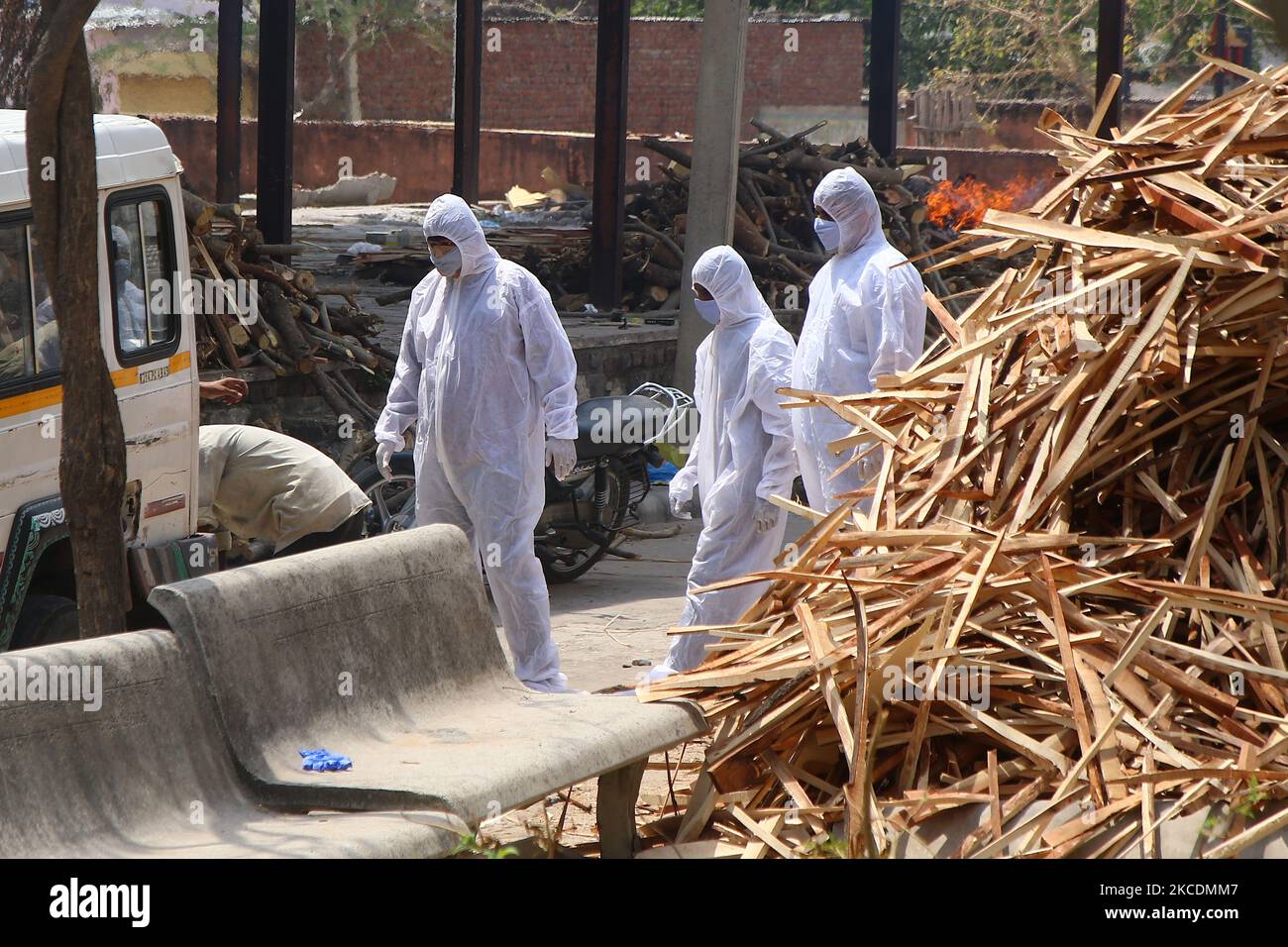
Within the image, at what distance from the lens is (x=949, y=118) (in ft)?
106

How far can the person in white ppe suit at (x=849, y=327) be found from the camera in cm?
636

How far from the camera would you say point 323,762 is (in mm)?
3816

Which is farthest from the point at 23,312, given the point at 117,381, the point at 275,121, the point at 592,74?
the point at 592,74

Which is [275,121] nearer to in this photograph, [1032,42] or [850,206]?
[850,206]

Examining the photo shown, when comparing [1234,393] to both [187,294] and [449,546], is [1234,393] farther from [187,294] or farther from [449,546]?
[187,294]

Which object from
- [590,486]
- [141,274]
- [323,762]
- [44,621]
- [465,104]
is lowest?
[590,486]

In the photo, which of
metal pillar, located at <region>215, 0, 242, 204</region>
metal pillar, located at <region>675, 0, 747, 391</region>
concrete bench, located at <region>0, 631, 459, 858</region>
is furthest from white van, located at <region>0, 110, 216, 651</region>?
metal pillar, located at <region>215, 0, 242, 204</region>

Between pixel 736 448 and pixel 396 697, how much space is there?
2416 mm

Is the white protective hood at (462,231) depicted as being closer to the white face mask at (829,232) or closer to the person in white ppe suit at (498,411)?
the person in white ppe suit at (498,411)

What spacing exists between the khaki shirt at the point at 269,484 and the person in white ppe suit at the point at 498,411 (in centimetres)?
57

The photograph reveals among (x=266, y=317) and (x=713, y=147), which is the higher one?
(x=713, y=147)

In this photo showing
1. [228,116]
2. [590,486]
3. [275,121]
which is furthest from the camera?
[228,116]

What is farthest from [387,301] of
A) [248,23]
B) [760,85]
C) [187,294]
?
[248,23]

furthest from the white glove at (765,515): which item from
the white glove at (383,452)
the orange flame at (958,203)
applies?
the orange flame at (958,203)
